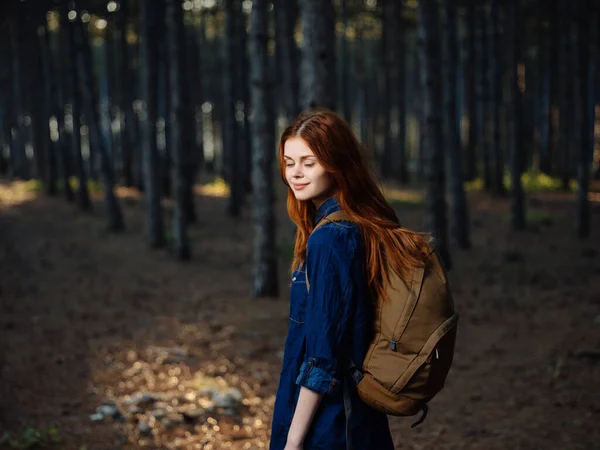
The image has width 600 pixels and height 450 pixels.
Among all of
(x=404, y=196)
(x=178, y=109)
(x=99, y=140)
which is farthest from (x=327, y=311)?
(x=404, y=196)

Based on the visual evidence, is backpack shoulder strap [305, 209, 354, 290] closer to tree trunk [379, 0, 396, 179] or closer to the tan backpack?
the tan backpack

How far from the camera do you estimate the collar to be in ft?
8.21

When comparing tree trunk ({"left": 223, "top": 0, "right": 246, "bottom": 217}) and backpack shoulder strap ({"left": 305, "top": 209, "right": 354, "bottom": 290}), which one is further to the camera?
tree trunk ({"left": 223, "top": 0, "right": 246, "bottom": 217})

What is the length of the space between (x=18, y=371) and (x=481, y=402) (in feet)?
15.8

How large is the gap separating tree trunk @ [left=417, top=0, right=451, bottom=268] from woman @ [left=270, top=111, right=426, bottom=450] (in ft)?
32.0

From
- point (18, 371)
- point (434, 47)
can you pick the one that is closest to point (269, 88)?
point (434, 47)

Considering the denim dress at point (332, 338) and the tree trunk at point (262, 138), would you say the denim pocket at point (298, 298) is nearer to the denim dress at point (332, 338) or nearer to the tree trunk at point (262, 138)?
the denim dress at point (332, 338)

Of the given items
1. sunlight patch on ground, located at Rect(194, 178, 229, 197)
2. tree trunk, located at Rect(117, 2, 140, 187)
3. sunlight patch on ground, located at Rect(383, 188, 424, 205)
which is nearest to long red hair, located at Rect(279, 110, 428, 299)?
sunlight patch on ground, located at Rect(383, 188, 424, 205)

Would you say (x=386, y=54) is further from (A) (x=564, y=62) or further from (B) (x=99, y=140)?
(B) (x=99, y=140)

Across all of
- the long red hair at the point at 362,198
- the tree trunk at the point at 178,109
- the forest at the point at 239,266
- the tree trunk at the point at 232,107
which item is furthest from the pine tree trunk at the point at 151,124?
the long red hair at the point at 362,198

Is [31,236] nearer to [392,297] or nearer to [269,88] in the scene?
[269,88]

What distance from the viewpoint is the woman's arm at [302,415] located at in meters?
2.33

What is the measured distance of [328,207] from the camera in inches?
99.3

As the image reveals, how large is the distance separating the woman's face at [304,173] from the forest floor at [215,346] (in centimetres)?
369
